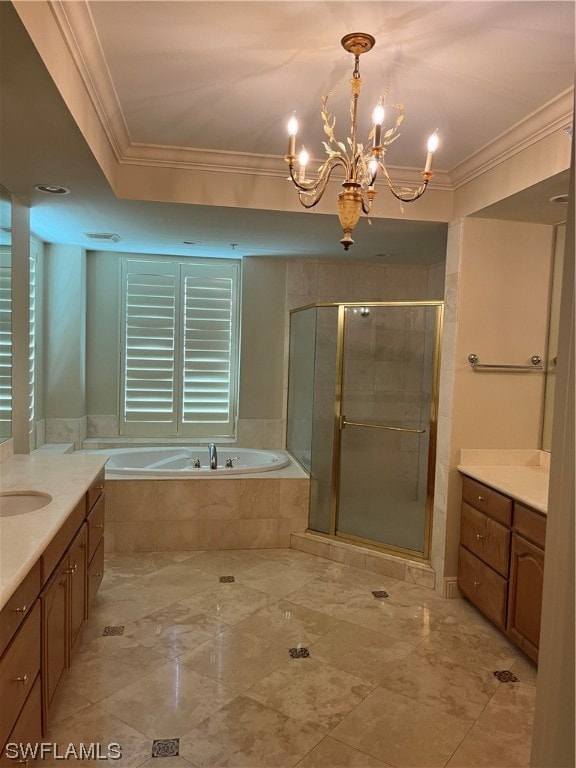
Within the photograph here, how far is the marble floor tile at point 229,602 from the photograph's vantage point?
2.79 meters

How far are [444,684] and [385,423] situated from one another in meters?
1.98

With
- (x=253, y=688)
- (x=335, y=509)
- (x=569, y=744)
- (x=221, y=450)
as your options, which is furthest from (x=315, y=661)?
(x=221, y=450)

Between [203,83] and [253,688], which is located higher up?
[203,83]

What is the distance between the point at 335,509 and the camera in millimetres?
3771

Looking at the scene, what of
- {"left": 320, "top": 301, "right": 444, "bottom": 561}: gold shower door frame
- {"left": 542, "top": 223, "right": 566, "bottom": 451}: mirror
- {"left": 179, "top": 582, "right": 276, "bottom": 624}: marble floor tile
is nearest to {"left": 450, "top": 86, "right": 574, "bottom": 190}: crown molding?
{"left": 542, "top": 223, "right": 566, "bottom": 451}: mirror

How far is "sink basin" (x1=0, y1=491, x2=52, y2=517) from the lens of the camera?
2113mm

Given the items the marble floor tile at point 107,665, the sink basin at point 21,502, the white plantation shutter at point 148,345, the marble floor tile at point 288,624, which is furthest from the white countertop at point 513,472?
the white plantation shutter at point 148,345

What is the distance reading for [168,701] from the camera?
2080mm

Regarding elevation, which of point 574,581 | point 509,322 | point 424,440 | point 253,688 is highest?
point 509,322

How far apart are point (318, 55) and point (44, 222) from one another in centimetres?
234

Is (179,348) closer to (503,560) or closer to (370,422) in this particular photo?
(370,422)

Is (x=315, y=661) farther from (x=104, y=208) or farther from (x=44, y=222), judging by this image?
(x=44, y=222)

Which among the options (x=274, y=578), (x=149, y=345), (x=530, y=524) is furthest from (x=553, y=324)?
(x=149, y=345)

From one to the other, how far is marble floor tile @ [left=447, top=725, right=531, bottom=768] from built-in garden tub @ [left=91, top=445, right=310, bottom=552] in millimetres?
2005
